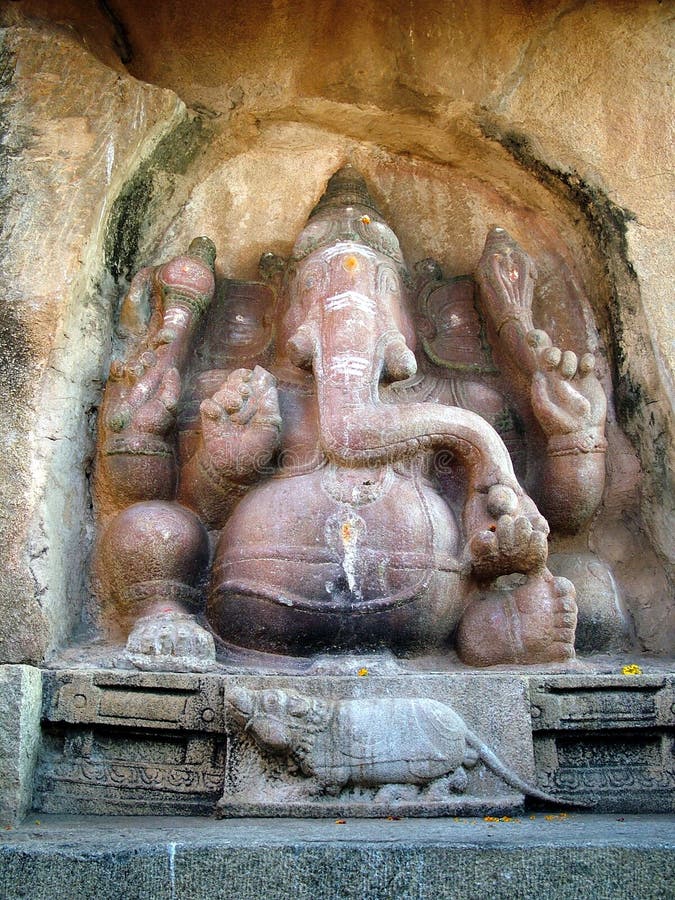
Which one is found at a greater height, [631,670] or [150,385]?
[150,385]

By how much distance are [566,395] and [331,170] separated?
181 cm

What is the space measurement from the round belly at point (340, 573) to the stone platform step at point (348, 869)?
3.21 ft

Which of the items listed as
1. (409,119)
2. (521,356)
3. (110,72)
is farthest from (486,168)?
(110,72)

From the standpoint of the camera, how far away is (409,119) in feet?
15.5

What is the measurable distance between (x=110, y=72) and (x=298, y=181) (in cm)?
103

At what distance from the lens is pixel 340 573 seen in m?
3.46

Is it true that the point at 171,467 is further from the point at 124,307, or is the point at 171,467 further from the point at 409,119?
the point at 409,119

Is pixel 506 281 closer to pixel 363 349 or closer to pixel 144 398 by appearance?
pixel 363 349

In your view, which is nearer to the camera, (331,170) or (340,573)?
(340,573)

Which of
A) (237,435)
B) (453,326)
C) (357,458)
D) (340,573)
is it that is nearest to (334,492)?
(357,458)

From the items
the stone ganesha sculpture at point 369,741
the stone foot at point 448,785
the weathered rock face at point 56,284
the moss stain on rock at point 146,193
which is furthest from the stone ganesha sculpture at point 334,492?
the stone foot at point 448,785

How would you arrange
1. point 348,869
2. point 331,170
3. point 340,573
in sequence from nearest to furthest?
point 348,869 < point 340,573 < point 331,170

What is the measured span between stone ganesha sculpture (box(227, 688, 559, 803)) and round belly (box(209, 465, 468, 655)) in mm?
448

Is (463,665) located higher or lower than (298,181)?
lower
